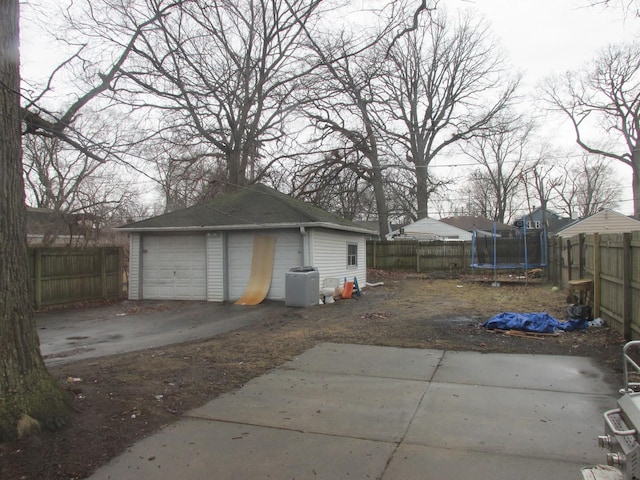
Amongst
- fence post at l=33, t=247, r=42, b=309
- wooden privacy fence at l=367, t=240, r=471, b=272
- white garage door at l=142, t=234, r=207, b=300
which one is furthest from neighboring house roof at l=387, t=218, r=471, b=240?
fence post at l=33, t=247, r=42, b=309

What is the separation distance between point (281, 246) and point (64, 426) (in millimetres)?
10337

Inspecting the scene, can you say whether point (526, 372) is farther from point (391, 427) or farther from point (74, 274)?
point (74, 274)

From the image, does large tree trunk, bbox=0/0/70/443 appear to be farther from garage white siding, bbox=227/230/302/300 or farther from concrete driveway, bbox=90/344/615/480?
garage white siding, bbox=227/230/302/300

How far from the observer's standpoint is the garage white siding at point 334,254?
548 inches

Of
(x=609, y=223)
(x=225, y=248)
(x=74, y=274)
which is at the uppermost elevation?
(x=609, y=223)

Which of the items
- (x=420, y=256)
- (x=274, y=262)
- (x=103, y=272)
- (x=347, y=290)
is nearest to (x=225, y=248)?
(x=274, y=262)

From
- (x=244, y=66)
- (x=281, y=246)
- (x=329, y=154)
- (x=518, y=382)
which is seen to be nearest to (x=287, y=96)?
(x=244, y=66)

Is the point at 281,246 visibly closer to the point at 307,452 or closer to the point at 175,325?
the point at 175,325

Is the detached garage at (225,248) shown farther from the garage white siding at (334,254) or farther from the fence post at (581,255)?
the fence post at (581,255)

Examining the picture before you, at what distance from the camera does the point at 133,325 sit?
34.3 feet

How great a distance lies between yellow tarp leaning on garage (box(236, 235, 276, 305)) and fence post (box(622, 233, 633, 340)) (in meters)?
9.27

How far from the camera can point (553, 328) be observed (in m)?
8.20

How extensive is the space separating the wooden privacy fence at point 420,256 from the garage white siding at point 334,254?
7.34 metres

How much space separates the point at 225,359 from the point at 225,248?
8.08 meters
